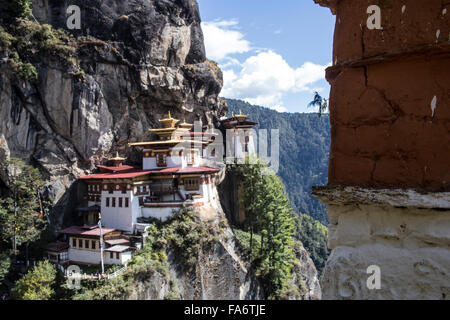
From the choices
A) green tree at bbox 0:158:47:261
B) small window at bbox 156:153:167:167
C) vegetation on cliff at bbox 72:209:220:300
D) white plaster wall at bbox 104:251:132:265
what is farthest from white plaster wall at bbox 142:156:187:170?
white plaster wall at bbox 104:251:132:265

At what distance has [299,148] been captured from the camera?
121m

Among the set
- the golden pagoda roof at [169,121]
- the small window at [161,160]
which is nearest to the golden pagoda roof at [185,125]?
the golden pagoda roof at [169,121]

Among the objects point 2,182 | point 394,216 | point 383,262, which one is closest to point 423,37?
point 394,216

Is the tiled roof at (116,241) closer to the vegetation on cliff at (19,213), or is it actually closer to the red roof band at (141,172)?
the red roof band at (141,172)

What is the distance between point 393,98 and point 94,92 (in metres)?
24.5

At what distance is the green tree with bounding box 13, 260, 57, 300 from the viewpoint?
16281mm

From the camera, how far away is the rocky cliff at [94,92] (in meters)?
21.9

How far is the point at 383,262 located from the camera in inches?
92.3

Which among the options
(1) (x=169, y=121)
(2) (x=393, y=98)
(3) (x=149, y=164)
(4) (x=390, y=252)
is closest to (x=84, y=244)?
(3) (x=149, y=164)

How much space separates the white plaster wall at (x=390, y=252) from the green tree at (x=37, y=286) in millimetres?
17546

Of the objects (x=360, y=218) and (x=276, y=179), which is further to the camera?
(x=276, y=179)

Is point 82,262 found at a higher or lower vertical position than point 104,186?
lower

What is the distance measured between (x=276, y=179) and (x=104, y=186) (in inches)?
543

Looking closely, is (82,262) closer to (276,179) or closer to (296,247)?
(276,179)
